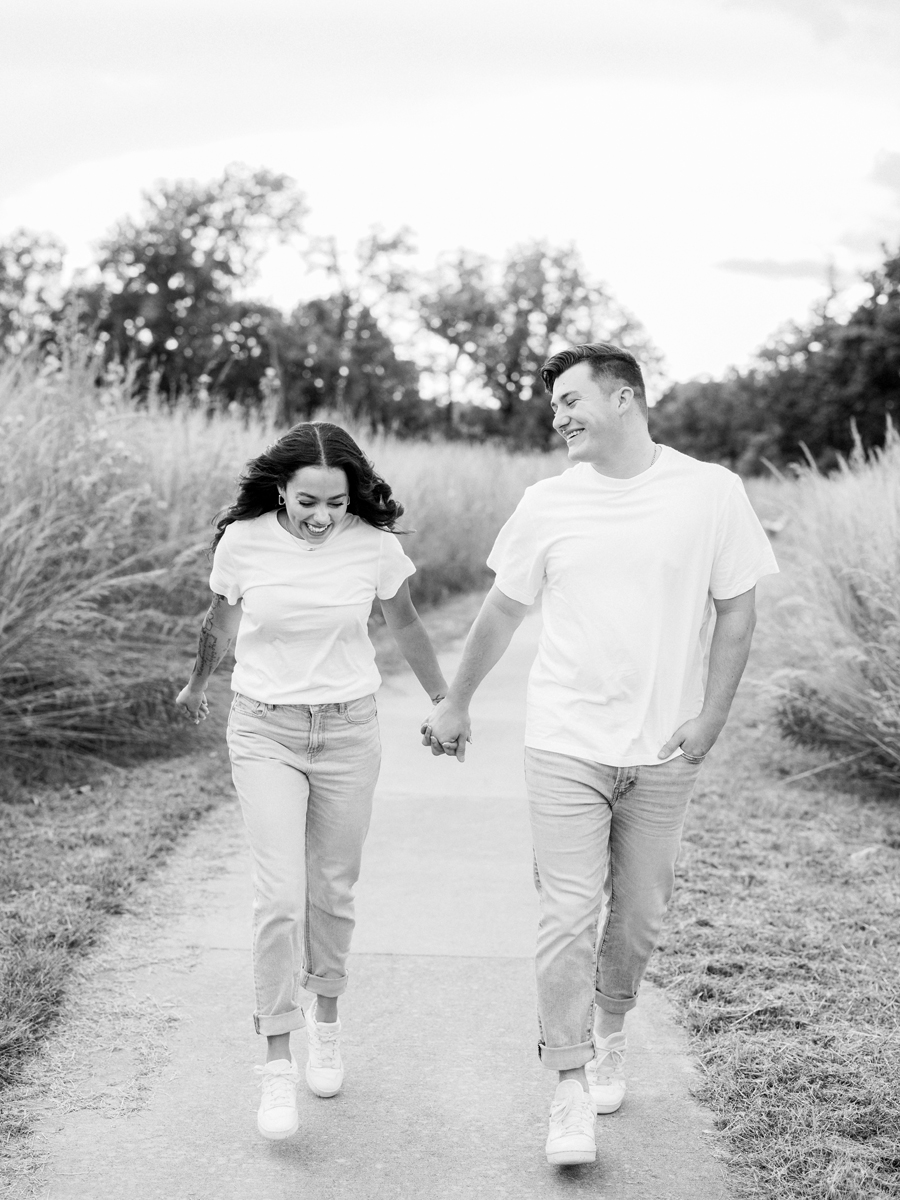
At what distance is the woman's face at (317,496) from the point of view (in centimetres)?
334

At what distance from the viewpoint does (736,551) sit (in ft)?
10.2

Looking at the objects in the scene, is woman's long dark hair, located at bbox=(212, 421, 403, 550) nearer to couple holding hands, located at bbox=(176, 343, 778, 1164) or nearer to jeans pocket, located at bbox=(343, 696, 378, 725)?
couple holding hands, located at bbox=(176, 343, 778, 1164)

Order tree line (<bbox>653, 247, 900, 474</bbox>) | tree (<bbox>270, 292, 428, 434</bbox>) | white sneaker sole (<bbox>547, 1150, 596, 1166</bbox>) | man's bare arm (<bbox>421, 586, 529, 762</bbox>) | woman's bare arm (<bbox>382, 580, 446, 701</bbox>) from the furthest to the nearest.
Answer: tree (<bbox>270, 292, 428, 434</bbox>) → tree line (<bbox>653, 247, 900, 474</bbox>) → woman's bare arm (<bbox>382, 580, 446, 701</bbox>) → man's bare arm (<bbox>421, 586, 529, 762</bbox>) → white sneaker sole (<bbox>547, 1150, 596, 1166</bbox>)

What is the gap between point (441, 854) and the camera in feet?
18.3

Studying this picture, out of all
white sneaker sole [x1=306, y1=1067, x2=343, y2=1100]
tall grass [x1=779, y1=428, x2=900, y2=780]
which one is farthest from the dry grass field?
white sneaker sole [x1=306, y1=1067, x2=343, y2=1100]

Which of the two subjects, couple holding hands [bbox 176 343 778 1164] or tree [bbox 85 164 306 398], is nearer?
couple holding hands [bbox 176 343 778 1164]

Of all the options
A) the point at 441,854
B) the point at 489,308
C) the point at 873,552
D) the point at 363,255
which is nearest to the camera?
the point at 441,854

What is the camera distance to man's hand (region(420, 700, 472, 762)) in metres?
3.41

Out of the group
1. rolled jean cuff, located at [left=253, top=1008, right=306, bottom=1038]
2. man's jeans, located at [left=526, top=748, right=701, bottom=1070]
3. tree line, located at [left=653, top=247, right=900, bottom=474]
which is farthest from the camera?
tree line, located at [left=653, top=247, right=900, bottom=474]

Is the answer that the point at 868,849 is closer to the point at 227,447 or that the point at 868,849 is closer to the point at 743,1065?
the point at 743,1065

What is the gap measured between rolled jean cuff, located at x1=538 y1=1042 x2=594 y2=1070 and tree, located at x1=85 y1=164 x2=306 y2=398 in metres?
50.8

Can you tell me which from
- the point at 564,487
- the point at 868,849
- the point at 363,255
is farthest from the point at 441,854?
the point at 363,255

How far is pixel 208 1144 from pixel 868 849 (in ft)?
11.5

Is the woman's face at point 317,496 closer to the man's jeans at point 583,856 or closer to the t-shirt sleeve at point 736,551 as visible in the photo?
the man's jeans at point 583,856
